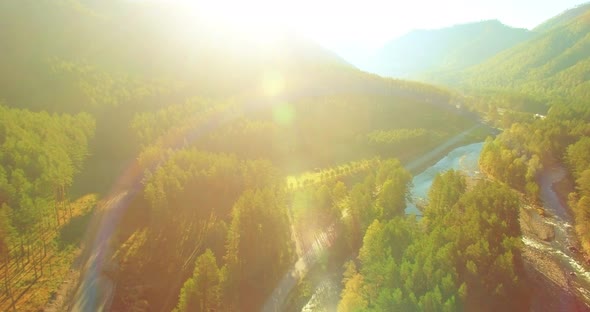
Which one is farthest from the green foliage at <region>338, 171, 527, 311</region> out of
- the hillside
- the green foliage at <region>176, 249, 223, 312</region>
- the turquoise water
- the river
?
the turquoise water

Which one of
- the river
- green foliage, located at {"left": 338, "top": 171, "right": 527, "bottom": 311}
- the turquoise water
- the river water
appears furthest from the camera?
the turquoise water

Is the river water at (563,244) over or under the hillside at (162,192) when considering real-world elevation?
under

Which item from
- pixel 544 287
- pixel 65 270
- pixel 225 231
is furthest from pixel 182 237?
pixel 544 287

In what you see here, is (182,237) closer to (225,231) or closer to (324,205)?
(225,231)

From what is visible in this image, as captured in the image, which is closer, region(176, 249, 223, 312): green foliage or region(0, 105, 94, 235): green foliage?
region(176, 249, 223, 312): green foliage

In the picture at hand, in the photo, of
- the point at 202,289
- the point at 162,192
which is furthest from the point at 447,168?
the point at 202,289

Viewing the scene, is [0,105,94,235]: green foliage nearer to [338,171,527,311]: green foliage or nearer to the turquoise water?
[338,171,527,311]: green foliage

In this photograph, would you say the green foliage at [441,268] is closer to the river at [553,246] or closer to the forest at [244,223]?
the forest at [244,223]

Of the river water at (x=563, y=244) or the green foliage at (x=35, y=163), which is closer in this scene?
the river water at (x=563, y=244)

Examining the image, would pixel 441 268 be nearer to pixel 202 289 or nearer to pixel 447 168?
pixel 202 289

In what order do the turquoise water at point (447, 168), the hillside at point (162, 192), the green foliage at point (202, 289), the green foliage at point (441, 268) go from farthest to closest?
the turquoise water at point (447, 168), the hillside at point (162, 192), the green foliage at point (202, 289), the green foliage at point (441, 268)

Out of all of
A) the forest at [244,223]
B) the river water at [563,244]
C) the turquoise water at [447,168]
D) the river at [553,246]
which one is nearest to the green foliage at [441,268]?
the forest at [244,223]
